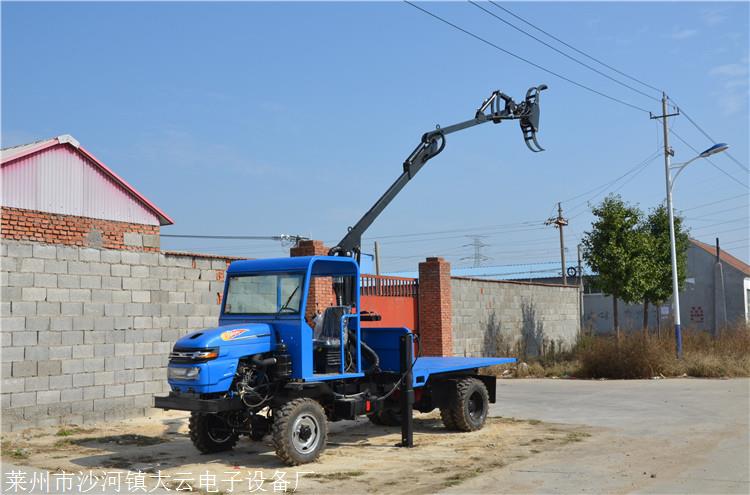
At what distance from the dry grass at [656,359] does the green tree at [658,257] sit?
2.88 metres

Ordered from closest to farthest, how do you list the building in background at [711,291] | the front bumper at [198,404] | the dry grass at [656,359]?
the front bumper at [198,404], the dry grass at [656,359], the building in background at [711,291]

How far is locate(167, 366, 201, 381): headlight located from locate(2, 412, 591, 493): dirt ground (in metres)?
1.09

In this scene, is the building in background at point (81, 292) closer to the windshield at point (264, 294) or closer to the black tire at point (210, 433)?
the black tire at point (210, 433)

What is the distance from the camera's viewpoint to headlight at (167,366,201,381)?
8719 millimetres

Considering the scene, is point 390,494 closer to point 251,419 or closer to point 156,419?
point 251,419

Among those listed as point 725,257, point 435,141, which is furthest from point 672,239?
point 725,257

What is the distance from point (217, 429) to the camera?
9.91 metres

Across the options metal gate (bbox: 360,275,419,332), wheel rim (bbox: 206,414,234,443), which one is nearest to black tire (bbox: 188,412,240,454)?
wheel rim (bbox: 206,414,234,443)

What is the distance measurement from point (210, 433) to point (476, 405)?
4.17 meters

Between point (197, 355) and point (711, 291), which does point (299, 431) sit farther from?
point (711, 291)

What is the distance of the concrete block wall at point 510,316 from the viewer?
2298cm

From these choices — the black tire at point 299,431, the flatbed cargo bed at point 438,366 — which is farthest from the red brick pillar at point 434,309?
A: the black tire at point 299,431

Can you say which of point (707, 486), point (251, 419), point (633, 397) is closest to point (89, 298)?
point (251, 419)

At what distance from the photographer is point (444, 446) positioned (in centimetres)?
1020
